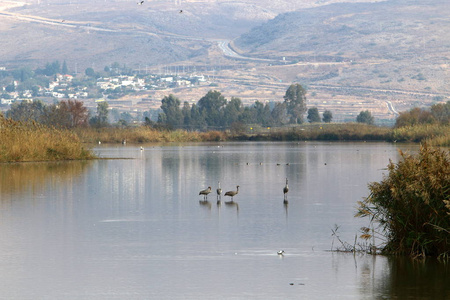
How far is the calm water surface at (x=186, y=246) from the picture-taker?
476 inches

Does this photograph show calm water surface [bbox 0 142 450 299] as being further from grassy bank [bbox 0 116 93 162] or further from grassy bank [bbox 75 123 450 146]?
grassy bank [bbox 75 123 450 146]

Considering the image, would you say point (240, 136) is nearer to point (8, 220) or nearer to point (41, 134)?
point (41, 134)

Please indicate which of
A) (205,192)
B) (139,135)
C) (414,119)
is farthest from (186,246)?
(414,119)

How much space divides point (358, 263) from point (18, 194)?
13142 mm

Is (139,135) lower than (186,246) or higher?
higher

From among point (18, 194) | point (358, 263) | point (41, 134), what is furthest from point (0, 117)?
point (358, 263)

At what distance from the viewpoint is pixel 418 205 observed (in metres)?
14.0

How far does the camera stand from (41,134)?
4147 cm

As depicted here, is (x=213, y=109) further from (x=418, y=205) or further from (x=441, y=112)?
(x=418, y=205)

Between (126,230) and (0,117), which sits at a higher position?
(0,117)

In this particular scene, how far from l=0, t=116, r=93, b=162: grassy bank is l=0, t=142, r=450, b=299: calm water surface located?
11.4 metres

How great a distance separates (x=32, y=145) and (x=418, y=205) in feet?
95.4

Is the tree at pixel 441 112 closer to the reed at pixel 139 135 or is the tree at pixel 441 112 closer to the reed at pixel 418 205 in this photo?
the reed at pixel 139 135

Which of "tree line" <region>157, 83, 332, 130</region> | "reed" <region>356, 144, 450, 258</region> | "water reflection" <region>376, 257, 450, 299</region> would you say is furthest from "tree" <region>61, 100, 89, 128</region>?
"water reflection" <region>376, 257, 450, 299</region>
